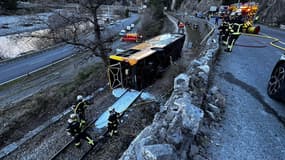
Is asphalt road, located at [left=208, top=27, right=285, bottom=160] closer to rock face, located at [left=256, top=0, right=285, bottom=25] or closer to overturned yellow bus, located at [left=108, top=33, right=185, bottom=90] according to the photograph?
overturned yellow bus, located at [left=108, top=33, right=185, bottom=90]

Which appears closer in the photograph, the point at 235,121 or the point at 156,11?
the point at 235,121

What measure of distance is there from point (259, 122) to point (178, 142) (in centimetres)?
289

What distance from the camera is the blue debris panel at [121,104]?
922 cm

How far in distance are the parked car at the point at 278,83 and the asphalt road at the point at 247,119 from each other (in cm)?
23

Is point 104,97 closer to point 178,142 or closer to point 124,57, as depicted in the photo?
point 124,57

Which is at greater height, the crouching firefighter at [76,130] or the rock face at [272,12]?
the rock face at [272,12]

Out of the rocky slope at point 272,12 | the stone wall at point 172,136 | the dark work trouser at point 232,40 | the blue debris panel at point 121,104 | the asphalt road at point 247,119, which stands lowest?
the blue debris panel at point 121,104

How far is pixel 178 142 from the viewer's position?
3.11m

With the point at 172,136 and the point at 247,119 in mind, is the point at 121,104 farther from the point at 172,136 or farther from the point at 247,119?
the point at 172,136

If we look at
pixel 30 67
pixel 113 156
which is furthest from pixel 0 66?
pixel 113 156

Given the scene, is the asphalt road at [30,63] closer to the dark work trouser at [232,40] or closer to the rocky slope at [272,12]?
the dark work trouser at [232,40]

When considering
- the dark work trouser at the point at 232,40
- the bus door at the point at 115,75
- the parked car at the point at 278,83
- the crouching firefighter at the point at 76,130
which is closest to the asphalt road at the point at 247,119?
the parked car at the point at 278,83

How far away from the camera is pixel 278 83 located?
5547mm

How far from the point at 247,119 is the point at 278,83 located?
1683 millimetres
